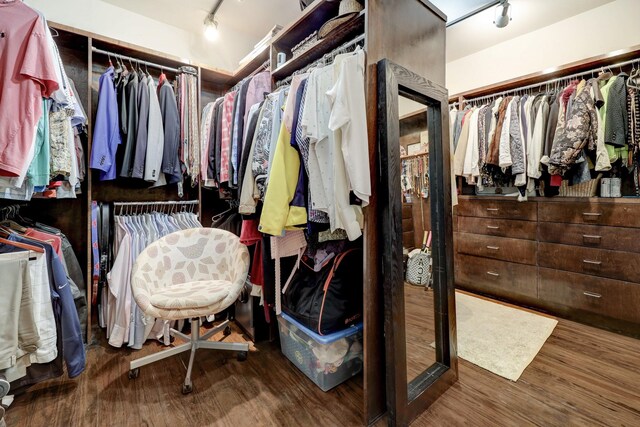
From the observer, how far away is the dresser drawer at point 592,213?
197cm

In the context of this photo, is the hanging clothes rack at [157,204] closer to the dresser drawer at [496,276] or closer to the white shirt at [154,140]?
the white shirt at [154,140]

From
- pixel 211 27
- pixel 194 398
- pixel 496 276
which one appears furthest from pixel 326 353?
pixel 211 27

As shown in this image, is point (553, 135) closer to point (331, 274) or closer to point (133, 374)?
point (331, 274)

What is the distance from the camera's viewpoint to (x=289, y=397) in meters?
1.43

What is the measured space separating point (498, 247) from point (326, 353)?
203 cm

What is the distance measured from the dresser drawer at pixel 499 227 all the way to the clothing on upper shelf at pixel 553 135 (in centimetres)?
29

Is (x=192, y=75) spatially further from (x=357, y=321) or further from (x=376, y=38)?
(x=357, y=321)

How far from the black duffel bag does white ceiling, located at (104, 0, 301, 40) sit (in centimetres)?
216

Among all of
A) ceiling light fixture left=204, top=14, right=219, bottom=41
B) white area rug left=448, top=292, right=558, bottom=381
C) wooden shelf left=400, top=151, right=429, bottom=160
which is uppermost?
ceiling light fixture left=204, top=14, right=219, bottom=41

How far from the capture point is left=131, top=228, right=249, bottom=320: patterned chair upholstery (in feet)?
4.80

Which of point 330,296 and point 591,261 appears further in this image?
point 591,261

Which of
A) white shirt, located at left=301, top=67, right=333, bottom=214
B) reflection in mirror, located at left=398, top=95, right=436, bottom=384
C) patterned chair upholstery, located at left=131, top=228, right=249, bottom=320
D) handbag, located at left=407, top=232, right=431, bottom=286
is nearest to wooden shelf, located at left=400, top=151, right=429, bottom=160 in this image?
reflection in mirror, located at left=398, top=95, right=436, bottom=384

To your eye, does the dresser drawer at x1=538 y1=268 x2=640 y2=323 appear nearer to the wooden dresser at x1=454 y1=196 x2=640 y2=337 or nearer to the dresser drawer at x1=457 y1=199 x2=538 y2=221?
the wooden dresser at x1=454 y1=196 x2=640 y2=337

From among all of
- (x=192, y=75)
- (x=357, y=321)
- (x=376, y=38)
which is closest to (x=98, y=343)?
(x=357, y=321)
